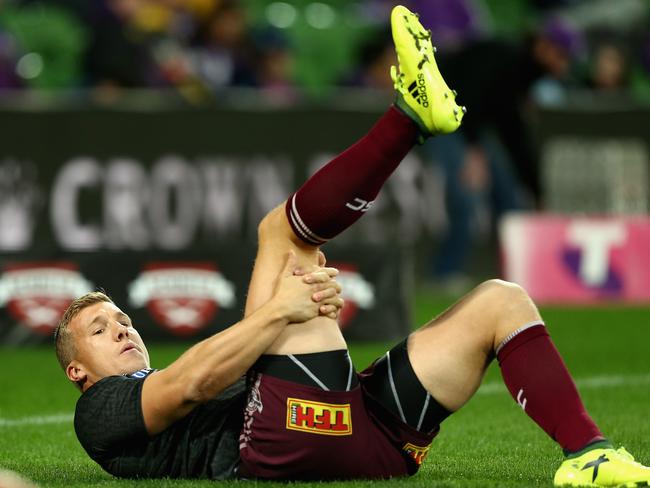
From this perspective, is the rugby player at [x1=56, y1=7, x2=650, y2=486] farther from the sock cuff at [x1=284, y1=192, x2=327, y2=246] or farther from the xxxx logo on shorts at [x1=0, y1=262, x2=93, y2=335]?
the xxxx logo on shorts at [x1=0, y1=262, x2=93, y2=335]

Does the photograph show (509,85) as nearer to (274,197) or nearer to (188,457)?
(274,197)

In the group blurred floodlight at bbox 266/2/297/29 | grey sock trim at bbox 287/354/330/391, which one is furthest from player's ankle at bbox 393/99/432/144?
blurred floodlight at bbox 266/2/297/29

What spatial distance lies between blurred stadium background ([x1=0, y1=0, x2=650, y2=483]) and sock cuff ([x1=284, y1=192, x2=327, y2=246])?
7.09 meters

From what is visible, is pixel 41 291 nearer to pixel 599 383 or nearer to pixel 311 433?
pixel 599 383

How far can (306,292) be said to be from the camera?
14.7ft

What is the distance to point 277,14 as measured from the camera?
16.4 metres

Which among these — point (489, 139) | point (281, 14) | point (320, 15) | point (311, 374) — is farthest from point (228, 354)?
point (281, 14)

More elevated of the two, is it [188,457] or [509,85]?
[509,85]

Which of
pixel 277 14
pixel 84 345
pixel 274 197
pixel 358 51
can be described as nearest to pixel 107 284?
pixel 274 197

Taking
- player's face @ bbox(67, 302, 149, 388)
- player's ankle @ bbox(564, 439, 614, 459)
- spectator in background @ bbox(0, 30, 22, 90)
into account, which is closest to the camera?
player's ankle @ bbox(564, 439, 614, 459)

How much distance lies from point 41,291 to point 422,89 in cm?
549

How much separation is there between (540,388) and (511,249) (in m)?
8.33

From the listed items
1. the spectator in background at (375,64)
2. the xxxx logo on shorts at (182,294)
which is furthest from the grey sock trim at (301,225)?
the spectator in background at (375,64)

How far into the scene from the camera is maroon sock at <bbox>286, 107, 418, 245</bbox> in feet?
14.7
